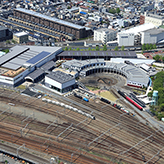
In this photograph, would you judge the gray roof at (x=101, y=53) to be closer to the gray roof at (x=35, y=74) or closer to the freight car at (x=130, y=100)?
the gray roof at (x=35, y=74)

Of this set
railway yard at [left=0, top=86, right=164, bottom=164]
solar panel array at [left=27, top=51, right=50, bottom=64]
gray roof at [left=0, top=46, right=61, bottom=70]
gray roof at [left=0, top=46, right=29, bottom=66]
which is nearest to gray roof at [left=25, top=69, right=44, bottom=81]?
solar panel array at [left=27, top=51, right=50, bottom=64]

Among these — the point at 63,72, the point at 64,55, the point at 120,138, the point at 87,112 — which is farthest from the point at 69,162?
the point at 64,55

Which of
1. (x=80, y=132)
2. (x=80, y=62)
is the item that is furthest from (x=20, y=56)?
(x=80, y=132)

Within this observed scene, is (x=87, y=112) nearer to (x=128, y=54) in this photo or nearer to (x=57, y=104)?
(x=57, y=104)

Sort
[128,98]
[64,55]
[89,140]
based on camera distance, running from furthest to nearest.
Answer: [64,55] → [128,98] → [89,140]

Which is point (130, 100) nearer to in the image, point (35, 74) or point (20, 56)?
point (35, 74)

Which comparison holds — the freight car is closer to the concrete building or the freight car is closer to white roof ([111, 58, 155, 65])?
the concrete building
